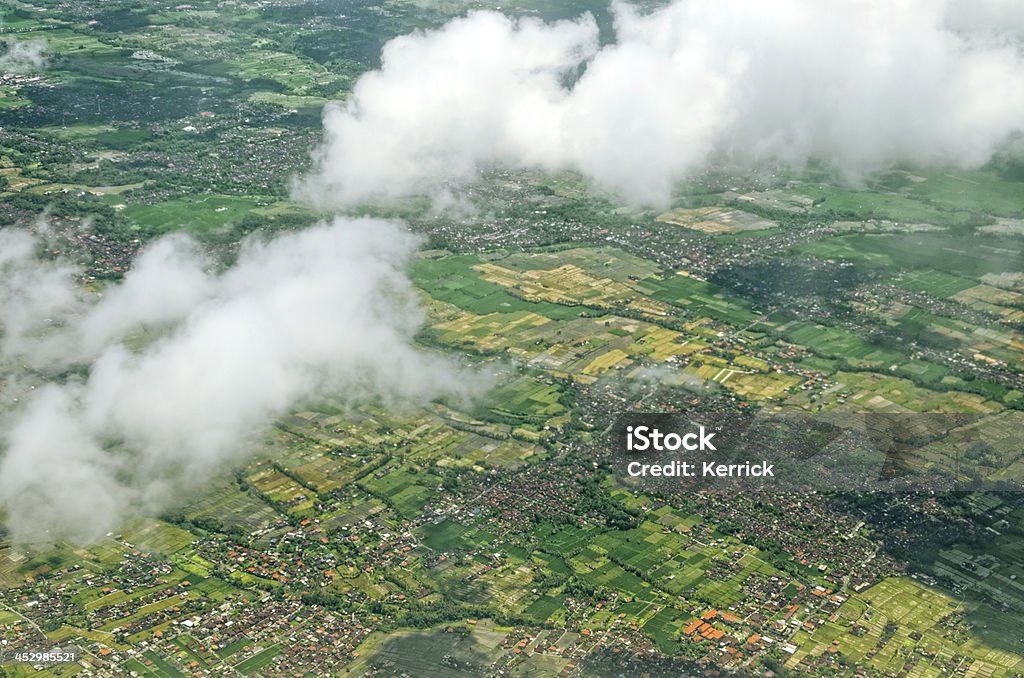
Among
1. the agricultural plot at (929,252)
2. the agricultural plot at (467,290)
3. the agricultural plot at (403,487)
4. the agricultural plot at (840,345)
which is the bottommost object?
the agricultural plot at (403,487)

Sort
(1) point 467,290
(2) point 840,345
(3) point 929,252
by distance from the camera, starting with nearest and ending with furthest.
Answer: (2) point 840,345 → (1) point 467,290 → (3) point 929,252

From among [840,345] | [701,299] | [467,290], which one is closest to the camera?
[840,345]

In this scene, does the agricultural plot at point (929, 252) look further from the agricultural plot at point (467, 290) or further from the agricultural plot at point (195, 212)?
the agricultural plot at point (195, 212)

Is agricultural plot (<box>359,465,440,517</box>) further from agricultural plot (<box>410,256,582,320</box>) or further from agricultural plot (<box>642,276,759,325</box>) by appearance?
agricultural plot (<box>642,276,759,325</box>)

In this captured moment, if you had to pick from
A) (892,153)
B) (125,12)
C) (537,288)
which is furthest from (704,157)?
(125,12)

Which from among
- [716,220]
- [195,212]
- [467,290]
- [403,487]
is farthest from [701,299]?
[195,212]

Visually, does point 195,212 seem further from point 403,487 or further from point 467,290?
point 403,487

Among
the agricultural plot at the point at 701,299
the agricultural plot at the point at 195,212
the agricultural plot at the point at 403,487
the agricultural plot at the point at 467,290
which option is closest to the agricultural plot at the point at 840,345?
the agricultural plot at the point at 701,299

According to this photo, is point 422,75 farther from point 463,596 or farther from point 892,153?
point 463,596

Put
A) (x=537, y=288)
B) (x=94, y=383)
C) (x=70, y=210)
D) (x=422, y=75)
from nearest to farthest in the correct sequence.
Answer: (x=94, y=383)
(x=537, y=288)
(x=70, y=210)
(x=422, y=75)

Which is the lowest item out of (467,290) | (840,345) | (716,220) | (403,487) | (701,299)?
(403,487)

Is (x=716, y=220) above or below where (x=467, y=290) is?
above
